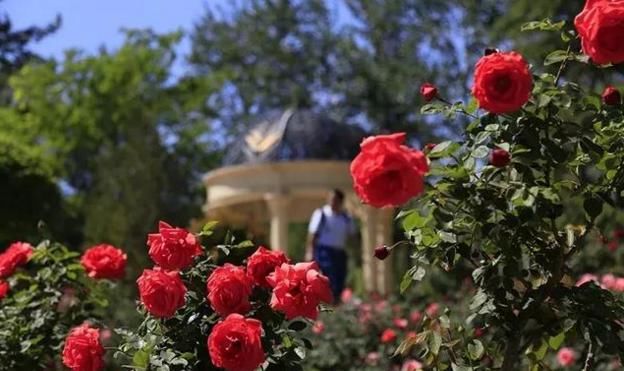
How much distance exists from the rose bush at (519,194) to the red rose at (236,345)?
1.42 feet

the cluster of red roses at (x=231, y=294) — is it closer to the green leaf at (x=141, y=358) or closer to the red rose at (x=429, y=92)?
the green leaf at (x=141, y=358)

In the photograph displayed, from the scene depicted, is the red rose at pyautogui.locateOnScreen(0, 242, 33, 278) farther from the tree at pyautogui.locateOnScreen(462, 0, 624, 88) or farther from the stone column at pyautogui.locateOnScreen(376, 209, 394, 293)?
the tree at pyautogui.locateOnScreen(462, 0, 624, 88)

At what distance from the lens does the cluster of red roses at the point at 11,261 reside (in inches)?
154

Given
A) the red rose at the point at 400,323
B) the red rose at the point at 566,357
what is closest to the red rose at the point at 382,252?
the red rose at the point at 566,357

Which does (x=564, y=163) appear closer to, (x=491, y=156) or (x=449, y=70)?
(x=491, y=156)

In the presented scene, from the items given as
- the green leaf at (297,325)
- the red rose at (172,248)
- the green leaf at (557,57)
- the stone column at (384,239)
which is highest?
the green leaf at (557,57)

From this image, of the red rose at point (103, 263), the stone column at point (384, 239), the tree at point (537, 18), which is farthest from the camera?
the tree at point (537, 18)

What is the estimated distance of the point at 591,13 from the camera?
8.13 ft

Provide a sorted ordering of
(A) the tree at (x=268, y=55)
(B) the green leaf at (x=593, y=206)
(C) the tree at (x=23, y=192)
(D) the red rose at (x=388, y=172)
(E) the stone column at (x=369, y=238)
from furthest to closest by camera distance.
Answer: (A) the tree at (x=268, y=55)
(E) the stone column at (x=369, y=238)
(C) the tree at (x=23, y=192)
(B) the green leaf at (x=593, y=206)
(D) the red rose at (x=388, y=172)

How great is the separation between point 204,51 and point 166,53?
13.8 feet

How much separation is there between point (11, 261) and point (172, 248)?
50.7 inches

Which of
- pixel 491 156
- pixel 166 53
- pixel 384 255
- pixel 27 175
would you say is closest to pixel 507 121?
pixel 491 156

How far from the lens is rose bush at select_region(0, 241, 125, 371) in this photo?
3.80m

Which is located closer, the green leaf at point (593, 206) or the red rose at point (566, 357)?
the green leaf at point (593, 206)
